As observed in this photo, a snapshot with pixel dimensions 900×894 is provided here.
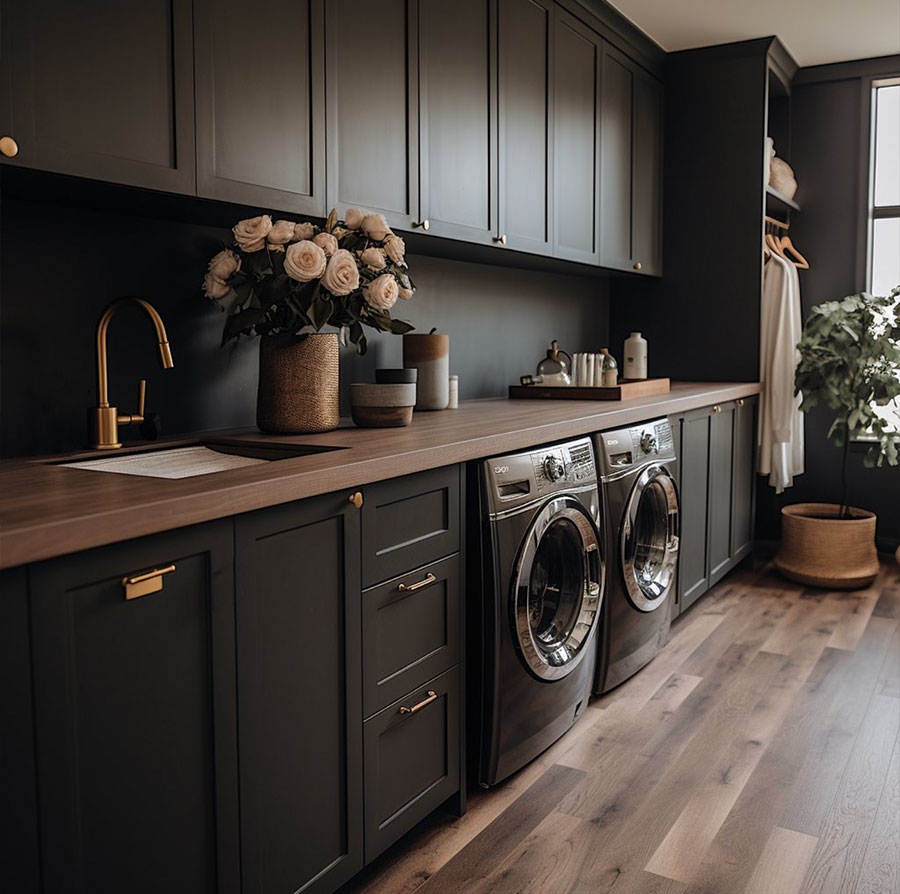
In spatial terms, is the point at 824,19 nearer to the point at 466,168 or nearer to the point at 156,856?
the point at 466,168

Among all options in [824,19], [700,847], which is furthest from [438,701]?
[824,19]

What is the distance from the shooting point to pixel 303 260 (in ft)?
6.77

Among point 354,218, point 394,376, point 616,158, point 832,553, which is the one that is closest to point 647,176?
point 616,158

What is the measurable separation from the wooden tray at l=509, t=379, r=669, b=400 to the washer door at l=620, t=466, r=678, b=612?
36 centimetres

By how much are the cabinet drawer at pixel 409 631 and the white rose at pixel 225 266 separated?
81cm

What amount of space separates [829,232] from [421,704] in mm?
3788

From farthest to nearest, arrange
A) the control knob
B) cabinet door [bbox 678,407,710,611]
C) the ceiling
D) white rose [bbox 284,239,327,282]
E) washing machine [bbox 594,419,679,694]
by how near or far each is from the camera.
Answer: the ceiling → cabinet door [bbox 678,407,710,611] → washing machine [bbox 594,419,679,694] → the control knob → white rose [bbox 284,239,327,282]

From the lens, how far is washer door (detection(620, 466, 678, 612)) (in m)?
2.90

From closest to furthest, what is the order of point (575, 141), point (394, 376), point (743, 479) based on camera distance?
point (394, 376) < point (575, 141) < point (743, 479)

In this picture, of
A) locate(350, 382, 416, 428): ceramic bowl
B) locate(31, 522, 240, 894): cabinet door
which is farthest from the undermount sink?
locate(31, 522, 240, 894): cabinet door

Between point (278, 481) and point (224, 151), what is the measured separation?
2.72 ft

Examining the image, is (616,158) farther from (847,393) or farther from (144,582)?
(144,582)

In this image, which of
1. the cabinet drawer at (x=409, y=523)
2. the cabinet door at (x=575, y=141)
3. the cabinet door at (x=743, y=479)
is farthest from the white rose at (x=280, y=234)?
the cabinet door at (x=743, y=479)

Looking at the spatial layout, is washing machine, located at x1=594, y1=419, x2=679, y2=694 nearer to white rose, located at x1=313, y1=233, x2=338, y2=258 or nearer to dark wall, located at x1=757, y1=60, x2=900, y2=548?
white rose, located at x1=313, y1=233, x2=338, y2=258
